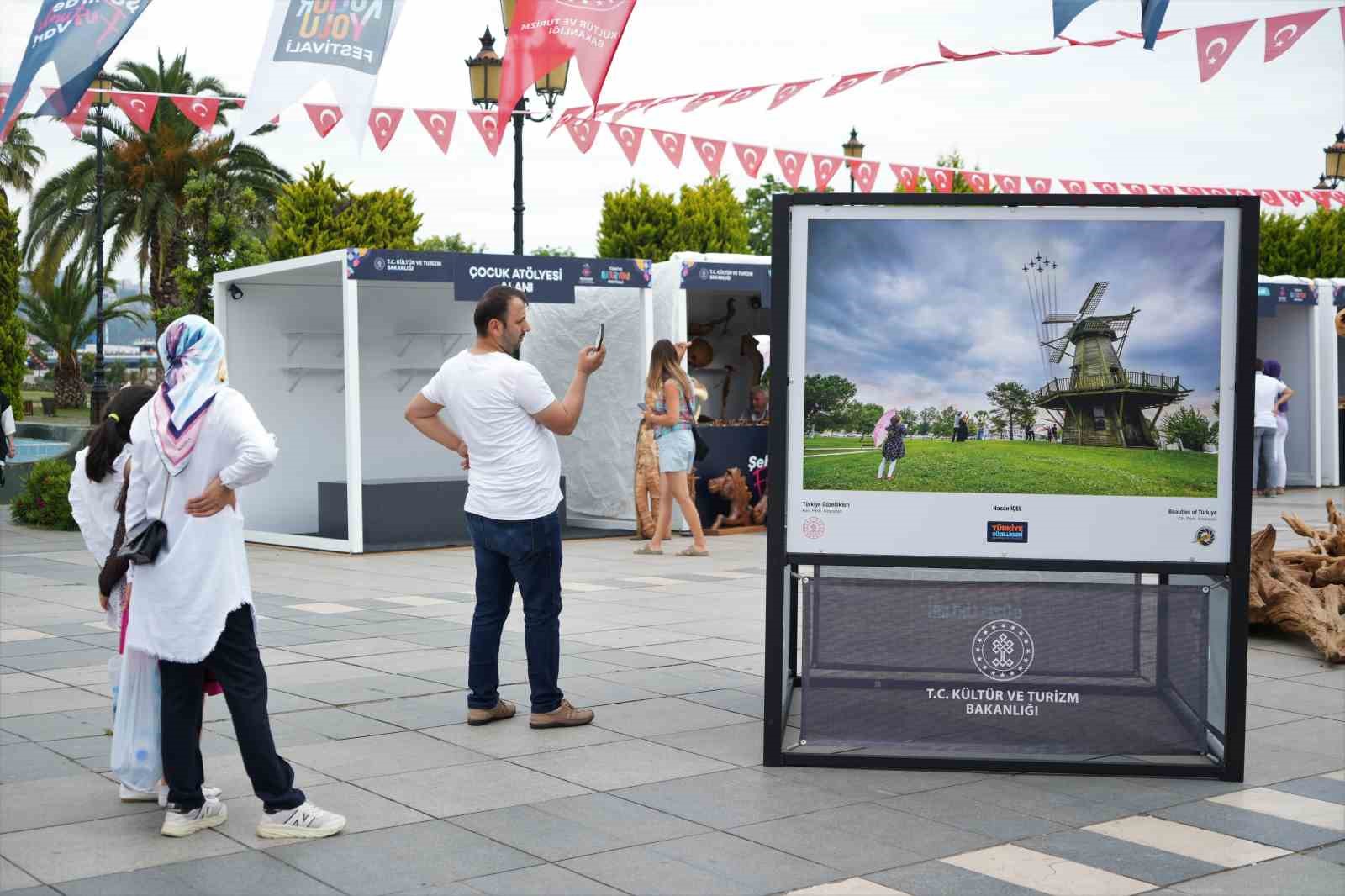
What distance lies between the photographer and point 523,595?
603cm

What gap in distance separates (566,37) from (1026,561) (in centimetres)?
496

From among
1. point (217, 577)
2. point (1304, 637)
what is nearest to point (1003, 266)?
point (217, 577)

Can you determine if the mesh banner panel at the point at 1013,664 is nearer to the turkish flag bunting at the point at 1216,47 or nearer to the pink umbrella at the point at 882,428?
the pink umbrella at the point at 882,428

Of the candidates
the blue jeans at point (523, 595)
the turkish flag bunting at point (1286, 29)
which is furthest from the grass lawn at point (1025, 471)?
the turkish flag bunting at point (1286, 29)

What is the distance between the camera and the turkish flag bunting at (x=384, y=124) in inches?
583

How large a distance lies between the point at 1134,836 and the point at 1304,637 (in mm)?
4423

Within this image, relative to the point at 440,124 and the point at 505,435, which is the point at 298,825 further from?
the point at 440,124

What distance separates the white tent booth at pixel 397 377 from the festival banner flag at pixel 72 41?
425 centimetres

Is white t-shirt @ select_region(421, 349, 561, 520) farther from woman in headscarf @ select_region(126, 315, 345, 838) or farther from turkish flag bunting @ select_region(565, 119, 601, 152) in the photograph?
turkish flag bunting @ select_region(565, 119, 601, 152)

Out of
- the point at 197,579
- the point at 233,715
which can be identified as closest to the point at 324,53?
the point at 197,579

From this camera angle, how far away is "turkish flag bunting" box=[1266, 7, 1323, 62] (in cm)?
1023

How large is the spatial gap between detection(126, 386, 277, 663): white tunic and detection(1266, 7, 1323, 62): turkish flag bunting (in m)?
8.40

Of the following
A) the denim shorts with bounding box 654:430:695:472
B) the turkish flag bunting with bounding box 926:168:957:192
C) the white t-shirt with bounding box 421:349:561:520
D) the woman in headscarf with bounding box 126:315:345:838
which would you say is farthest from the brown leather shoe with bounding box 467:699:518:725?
the turkish flag bunting with bounding box 926:168:957:192

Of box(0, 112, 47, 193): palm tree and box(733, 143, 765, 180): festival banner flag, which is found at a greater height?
box(0, 112, 47, 193): palm tree
